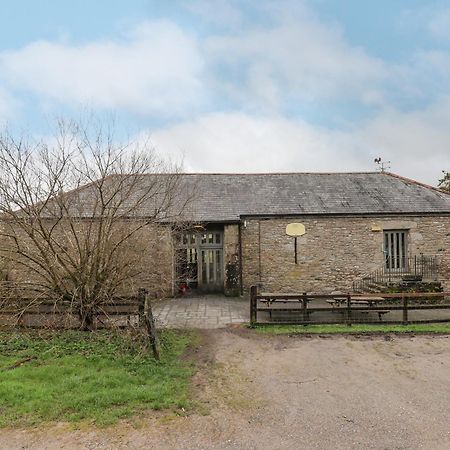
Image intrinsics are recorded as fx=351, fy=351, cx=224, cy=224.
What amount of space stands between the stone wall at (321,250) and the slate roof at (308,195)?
492 millimetres

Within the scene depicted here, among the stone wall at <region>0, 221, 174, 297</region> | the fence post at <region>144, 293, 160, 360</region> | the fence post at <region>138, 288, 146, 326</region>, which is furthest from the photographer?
the stone wall at <region>0, 221, 174, 297</region>

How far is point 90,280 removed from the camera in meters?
7.63

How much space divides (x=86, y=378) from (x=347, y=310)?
20.9 feet

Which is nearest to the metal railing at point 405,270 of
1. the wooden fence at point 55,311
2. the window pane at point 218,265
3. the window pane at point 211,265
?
the window pane at point 218,265

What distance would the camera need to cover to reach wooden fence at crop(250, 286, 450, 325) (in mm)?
9016

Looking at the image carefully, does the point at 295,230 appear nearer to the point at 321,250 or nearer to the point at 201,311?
the point at 321,250

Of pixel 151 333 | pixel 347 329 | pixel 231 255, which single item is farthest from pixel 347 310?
pixel 231 255

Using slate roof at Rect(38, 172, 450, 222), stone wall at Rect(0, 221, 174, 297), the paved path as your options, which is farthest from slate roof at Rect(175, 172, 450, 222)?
stone wall at Rect(0, 221, 174, 297)

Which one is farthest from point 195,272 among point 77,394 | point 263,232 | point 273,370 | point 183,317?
point 77,394

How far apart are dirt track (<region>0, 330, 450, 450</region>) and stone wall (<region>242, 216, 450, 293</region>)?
6571 mm

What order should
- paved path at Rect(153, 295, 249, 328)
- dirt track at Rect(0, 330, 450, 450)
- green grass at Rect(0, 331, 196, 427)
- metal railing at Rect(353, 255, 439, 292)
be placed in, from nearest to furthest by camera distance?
dirt track at Rect(0, 330, 450, 450) < green grass at Rect(0, 331, 196, 427) < paved path at Rect(153, 295, 249, 328) < metal railing at Rect(353, 255, 439, 292)

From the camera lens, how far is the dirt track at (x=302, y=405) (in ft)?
13.0

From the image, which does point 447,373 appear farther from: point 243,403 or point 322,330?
point 243,403

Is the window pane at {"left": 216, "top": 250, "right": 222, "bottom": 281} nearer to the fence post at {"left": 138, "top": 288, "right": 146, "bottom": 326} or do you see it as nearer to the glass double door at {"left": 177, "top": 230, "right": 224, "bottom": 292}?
the glass double door at {"left": 177, "top": 230, "right": 224, "bottom": 292}
